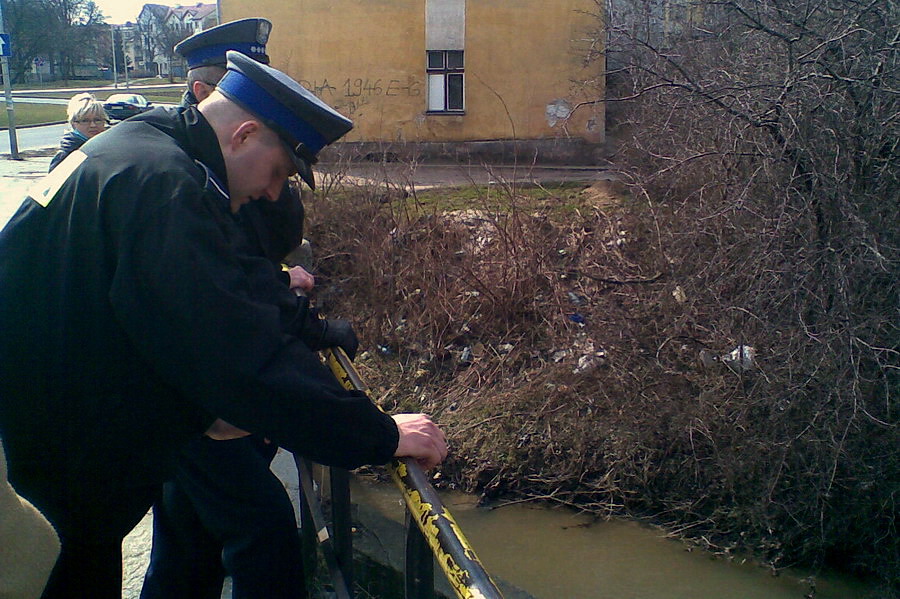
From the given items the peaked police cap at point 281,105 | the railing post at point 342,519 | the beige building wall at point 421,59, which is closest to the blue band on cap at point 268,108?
the peaked police cap at point 281,105

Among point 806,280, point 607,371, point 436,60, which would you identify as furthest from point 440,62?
point 806,280

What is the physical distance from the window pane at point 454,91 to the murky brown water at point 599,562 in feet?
45.1

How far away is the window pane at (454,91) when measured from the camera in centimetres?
1755

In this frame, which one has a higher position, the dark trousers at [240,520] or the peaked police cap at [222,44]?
the peaked police cap at [222,44]

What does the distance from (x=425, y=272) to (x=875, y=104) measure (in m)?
3.27

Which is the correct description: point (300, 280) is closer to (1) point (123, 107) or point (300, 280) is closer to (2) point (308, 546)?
(2) point (308, 546)

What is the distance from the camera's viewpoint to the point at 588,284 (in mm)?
6070

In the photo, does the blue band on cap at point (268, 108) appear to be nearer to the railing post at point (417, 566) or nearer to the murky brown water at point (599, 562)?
the railing post at point (417, 566)

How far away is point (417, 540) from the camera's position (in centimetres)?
158

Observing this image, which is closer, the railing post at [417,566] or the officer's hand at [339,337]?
the railing post at [417,566]

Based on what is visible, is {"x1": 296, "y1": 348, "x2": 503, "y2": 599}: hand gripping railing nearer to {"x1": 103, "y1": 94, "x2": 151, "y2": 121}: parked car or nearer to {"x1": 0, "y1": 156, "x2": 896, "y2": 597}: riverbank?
{"x1": 103, "y1": 94, "x2": 151, "y2": 121}: parked car

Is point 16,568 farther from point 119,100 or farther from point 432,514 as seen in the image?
point 119,100

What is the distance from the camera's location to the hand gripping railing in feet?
4.01

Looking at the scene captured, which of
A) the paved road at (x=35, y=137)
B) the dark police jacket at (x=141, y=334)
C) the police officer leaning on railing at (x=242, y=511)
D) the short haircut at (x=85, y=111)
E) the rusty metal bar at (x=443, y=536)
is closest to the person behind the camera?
the rusty metal bar at (x=443, y=536)
